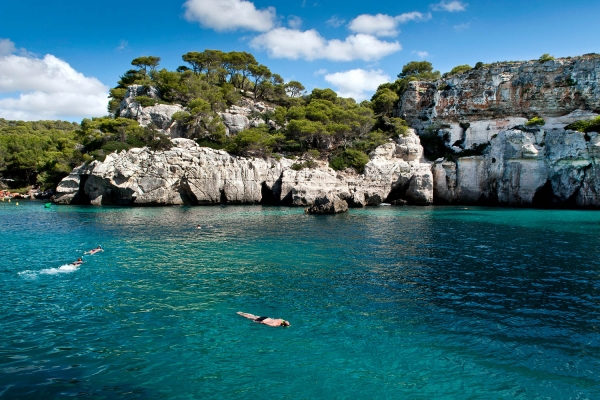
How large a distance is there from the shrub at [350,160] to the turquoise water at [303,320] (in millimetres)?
32777

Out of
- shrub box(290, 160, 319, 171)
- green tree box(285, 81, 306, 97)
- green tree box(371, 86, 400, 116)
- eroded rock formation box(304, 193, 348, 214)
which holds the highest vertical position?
green tree box(285, 81, 306, 97)

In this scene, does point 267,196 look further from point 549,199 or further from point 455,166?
point 549,199

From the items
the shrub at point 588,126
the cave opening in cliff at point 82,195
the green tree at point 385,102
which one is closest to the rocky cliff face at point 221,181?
the cave opening in cliff at point 82,195

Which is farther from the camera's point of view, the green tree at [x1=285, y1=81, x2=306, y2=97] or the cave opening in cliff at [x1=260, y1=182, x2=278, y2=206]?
the green tree at [x1=285, y1=81, x2=306, y2=97]

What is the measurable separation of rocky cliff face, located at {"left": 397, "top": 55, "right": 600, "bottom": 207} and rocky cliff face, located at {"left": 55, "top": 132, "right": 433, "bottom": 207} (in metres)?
8.26

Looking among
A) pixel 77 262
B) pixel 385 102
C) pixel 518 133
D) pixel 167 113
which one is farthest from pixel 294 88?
pixel 77 262

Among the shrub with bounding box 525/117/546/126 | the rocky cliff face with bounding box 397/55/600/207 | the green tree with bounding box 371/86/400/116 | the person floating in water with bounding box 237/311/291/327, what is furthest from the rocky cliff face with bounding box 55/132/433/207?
the person floating in water with bounding box 237/311/291/327

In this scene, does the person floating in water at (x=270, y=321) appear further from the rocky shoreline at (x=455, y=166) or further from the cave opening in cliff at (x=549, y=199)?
the cave opening in cliff at (x=549, y=199)

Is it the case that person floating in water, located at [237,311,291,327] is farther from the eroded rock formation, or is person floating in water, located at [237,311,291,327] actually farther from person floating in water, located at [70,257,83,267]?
the eroded rock formation

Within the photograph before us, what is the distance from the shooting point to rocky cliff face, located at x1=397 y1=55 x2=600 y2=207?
50.6 metres

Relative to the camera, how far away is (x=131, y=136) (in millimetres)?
56031

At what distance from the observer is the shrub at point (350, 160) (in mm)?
56719

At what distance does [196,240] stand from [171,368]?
17312mm

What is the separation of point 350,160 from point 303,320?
47.6m
